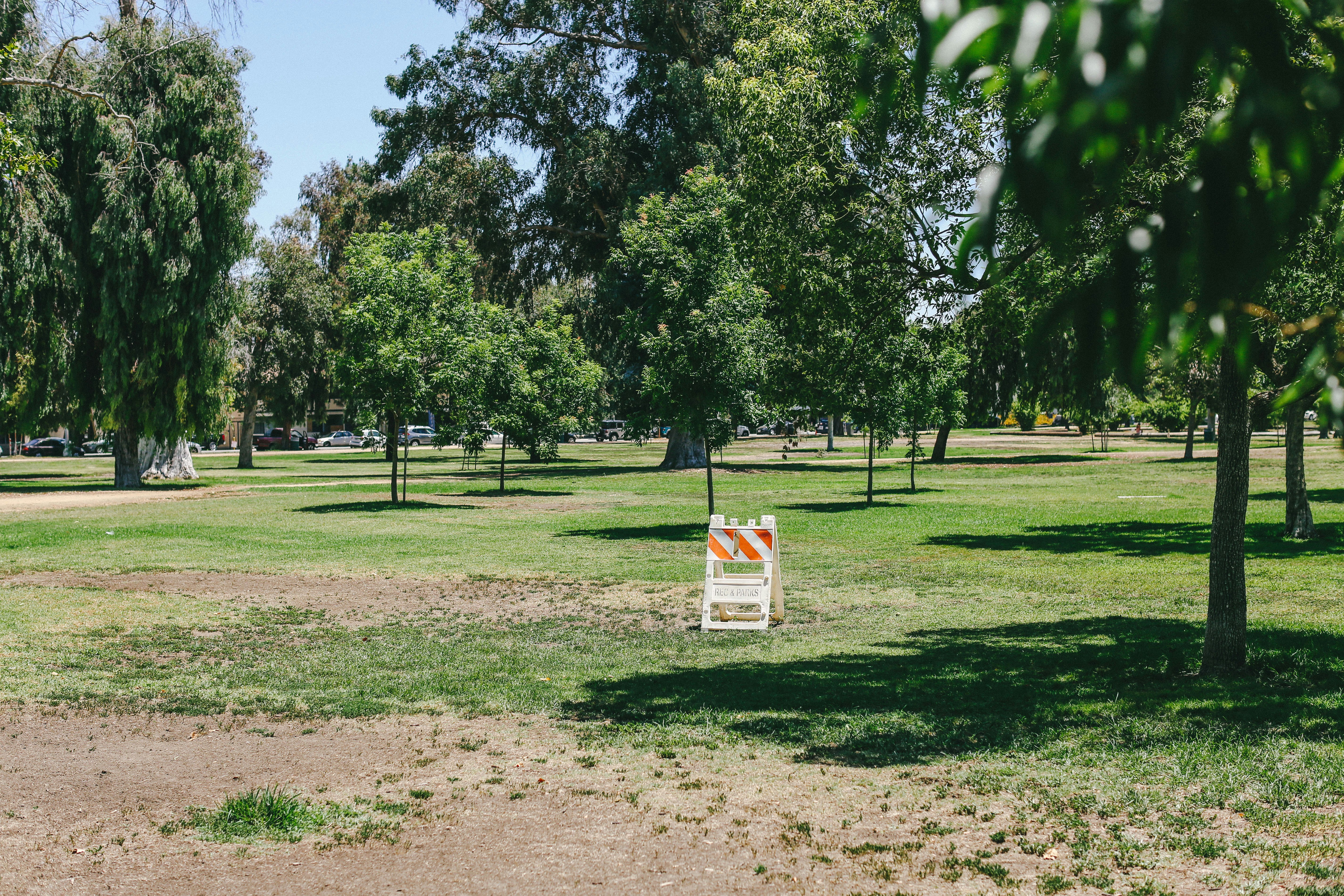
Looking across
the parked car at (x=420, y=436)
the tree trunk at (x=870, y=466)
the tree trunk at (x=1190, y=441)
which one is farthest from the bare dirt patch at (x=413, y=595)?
the parked car at (x=420, y=436)

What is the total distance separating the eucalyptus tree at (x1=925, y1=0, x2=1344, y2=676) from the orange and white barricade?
10099 mm

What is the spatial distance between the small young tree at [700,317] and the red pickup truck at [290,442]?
75.1m

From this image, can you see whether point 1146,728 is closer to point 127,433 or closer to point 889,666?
point 889,666

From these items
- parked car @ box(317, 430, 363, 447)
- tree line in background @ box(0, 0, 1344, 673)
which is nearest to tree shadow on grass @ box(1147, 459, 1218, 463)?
tree line in background @ box(0, 0, 1344, 673)

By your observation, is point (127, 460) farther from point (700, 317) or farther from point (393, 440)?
point (700, 317)

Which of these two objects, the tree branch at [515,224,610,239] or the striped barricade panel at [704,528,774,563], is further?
the tree branch at [515,224,610,239]

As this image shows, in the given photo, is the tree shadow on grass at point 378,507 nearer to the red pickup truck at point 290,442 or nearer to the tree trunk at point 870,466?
the tree trunk at point 870,466

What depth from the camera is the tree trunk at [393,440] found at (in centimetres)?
2877

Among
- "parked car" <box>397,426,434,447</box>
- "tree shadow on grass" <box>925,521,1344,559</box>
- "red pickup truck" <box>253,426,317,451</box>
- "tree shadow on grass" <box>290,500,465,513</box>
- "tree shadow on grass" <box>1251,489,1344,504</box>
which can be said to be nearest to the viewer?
"tree shadow on grass" <box>925,521,1344,559</box>

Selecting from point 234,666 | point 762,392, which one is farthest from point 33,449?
point 234,666

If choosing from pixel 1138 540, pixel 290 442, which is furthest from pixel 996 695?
pixel 290 442

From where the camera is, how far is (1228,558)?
341 inches

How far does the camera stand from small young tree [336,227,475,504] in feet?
90.4

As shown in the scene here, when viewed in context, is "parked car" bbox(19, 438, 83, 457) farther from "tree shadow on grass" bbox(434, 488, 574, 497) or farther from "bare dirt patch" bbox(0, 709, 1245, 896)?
"bare dirt patch" bbox(0, 709, 1245, 896)
